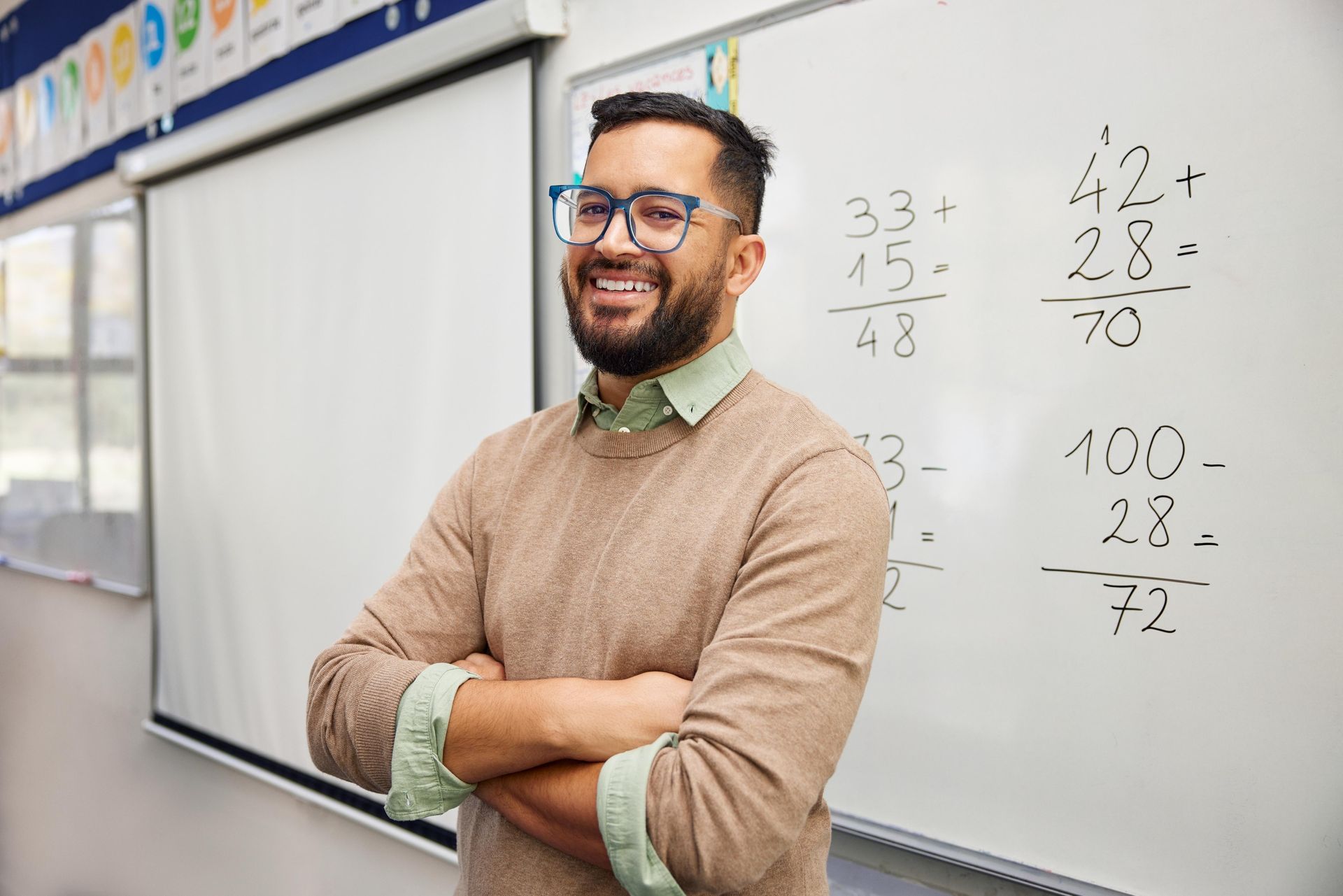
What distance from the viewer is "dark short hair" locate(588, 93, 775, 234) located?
1.03 meters

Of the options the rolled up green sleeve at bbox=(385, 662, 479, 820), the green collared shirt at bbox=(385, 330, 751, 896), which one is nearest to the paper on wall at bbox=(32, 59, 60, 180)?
the green collared shirt at bbox=(385, 330, 751, 896)

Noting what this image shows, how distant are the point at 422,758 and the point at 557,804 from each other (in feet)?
0.48

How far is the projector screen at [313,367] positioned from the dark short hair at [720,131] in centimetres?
89

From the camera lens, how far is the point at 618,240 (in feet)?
3.34

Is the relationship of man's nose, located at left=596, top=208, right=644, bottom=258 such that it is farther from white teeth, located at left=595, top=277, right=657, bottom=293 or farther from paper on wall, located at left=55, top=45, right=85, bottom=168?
paper on wall, located at left=55, top=45, right=85, bottom=168

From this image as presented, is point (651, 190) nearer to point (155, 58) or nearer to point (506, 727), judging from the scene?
point (506, 727)

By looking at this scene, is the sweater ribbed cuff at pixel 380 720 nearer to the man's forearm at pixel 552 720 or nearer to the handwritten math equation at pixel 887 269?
the man's forearm at pixel 552 720

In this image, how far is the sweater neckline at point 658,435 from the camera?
1.04 meters

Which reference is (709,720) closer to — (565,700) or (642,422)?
(565,700)

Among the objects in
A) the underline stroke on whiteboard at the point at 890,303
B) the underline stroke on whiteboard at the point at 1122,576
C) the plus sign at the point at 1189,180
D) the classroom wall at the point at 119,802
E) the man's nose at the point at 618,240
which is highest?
the plus sign at the point at 1189,180

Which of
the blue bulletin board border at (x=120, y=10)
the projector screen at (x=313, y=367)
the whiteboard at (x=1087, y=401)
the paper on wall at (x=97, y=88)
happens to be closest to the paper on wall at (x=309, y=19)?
the blue bulletin board border at (x=120, y=10)

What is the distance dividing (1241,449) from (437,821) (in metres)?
1.64

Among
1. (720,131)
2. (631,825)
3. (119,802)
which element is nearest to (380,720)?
(631,825)

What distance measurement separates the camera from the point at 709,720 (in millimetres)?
848
